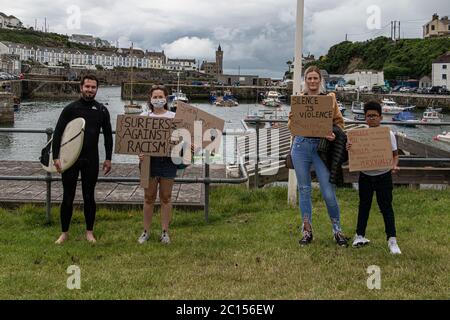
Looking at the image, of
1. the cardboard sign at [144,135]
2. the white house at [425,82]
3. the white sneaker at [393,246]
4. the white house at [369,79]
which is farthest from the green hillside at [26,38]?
the white sneaker at [393,246]

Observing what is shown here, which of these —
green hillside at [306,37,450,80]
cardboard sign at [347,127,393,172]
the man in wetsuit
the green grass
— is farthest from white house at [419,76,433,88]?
the man in wetsuit

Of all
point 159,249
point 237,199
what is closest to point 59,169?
point 159,249

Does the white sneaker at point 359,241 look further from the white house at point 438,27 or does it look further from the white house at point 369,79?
the white house at point 438,27

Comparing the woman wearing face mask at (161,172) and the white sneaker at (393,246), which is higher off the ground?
the woman wearing face mask at (161,172)

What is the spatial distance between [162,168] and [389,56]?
140667mm

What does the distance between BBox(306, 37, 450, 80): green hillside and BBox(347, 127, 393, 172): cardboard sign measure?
118340 mm

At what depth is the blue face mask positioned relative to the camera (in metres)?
5.91

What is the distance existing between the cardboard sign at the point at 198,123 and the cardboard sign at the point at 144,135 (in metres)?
0.16

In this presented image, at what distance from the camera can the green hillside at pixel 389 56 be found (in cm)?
11844

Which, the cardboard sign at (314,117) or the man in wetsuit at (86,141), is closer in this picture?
the cardboard sign at (314,117)

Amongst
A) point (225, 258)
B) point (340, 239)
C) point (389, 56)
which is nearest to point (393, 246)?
point (340, 239)

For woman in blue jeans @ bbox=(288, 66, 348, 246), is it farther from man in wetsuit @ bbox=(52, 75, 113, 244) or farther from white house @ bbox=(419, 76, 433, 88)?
white house @ bbox=(419, 76, 433, 88)

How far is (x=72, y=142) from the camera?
5785 mm
